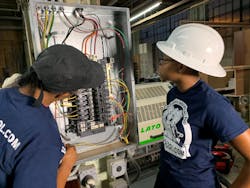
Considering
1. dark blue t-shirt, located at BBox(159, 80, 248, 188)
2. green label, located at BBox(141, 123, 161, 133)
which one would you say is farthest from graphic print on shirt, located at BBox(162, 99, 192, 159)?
green label, located at BBox(141, 123, 161, 133)

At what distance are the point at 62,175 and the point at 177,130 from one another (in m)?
0.57

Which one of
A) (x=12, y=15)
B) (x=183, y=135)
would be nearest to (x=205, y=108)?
(x=183, y=135)

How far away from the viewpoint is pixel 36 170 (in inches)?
22.8

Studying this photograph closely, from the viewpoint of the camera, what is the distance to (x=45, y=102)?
719 mm

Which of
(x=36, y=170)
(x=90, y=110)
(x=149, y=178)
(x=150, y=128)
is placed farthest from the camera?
(x=149, y=178)

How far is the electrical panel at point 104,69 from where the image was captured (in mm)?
1205

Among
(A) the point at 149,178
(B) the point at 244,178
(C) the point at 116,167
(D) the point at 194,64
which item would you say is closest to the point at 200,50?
(D) the point at 194,64

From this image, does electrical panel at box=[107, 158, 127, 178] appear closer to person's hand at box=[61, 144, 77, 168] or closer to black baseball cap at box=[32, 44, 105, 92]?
person's hand at box=[61, 144, 77, 168]

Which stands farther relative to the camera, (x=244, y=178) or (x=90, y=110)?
(x=90, y=110)

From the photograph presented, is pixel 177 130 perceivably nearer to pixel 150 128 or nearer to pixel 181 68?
pixel 181 68

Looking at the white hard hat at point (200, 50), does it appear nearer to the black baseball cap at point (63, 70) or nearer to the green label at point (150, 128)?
the black baseball cap at point (63, 70)

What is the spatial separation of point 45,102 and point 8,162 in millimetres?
228

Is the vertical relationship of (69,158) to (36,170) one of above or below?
below

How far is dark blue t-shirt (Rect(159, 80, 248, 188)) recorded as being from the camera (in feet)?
2.49
